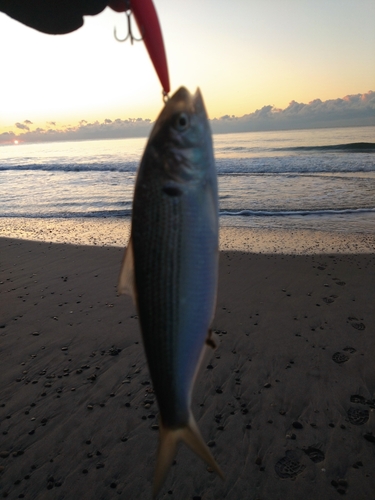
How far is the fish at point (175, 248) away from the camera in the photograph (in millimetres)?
1218

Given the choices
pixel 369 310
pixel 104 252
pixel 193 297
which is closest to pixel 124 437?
pixel 193 297

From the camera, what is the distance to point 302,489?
3.13 metres

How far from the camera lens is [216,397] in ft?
13.6

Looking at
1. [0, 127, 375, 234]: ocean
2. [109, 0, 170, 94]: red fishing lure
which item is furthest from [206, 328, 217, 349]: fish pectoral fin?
[0, 127, 375, 234]: ocean

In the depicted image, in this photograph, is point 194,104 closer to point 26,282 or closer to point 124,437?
point 124,437

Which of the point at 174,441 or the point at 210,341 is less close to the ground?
the point at 210,341

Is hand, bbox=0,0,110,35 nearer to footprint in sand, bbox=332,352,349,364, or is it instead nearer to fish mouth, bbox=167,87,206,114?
fish mouth, bbox=167,87,206,114

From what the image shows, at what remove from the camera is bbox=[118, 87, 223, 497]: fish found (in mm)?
1218

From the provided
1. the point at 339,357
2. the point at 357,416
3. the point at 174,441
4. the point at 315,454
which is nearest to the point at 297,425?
the point at 315,454

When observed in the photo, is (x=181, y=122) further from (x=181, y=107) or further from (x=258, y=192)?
(x=258, y=192)

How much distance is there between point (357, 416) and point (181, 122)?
12.1ft

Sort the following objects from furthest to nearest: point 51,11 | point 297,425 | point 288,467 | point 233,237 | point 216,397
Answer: point 233,237
point 216,397
point 297,425
point 288,467
point 51,11

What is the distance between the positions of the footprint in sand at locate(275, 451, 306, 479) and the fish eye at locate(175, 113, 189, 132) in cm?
314

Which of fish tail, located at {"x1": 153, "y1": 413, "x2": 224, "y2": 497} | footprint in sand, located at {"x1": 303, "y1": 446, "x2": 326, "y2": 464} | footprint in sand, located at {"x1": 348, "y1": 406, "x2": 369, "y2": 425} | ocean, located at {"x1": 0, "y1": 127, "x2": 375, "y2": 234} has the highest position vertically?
fish tail, located at {"x1": 153, "y1": 413, "x2": 224, "y2": 497}
